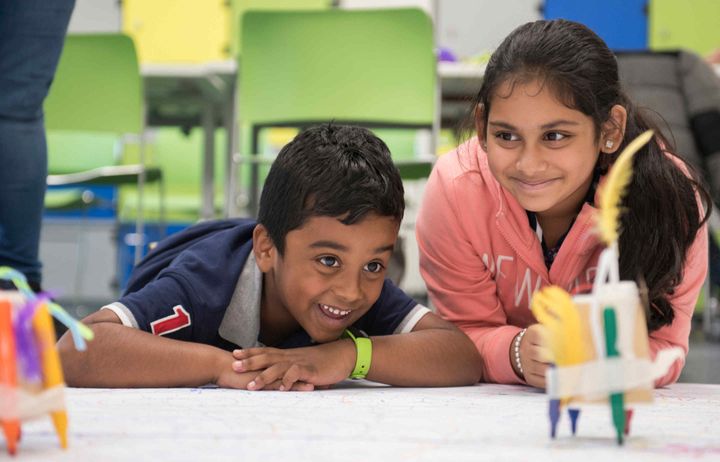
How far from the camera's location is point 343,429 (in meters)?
0.91

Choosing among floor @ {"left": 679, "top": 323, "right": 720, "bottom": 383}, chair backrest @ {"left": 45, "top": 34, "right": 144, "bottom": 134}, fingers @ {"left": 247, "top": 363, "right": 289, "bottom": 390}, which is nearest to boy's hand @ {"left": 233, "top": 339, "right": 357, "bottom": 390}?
fingers @ {"left": 247, "top": 363, "right": 289, "bottom": 390}

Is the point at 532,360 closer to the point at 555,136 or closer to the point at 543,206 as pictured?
the point at 543,206

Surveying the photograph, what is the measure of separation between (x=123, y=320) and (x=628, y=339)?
0.77 meters

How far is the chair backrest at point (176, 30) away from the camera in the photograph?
5.66 m

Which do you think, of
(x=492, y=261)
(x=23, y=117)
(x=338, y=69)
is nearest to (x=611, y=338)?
(x=492, y=261)

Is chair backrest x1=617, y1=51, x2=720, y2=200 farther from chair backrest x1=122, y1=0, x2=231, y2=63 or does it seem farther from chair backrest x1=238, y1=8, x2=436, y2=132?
chair backrest x1=122, y1=0, x2=231, y2=63

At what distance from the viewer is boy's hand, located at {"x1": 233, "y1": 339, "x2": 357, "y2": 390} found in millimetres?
1285

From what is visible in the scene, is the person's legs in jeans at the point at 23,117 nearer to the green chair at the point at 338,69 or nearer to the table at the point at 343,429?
the table at the point at 343,429

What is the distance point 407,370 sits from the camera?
139 centimetres

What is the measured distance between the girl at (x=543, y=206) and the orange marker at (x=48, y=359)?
0.79 m

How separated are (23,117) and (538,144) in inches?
38.8

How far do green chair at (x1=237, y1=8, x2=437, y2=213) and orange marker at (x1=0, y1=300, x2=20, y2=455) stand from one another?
214 centimetres

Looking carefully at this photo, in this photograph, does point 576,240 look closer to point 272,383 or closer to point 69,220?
point 272,383

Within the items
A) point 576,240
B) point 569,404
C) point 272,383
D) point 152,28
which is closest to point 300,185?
point 272,383
